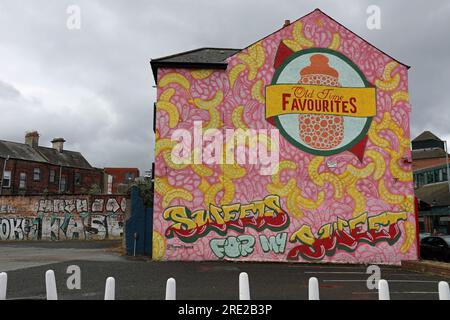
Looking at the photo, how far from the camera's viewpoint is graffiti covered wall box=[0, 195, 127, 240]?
28125 millimetres

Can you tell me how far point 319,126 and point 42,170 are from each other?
1422 inches

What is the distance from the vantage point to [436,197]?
3866 cm

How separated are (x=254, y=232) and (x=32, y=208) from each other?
69.4 ft

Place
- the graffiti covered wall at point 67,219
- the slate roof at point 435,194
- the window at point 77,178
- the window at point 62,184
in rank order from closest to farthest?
the graffiti covered wall at point 67,219 → the slate roof at point 435,194 → the window at point 62,184 → the window at point 77,178

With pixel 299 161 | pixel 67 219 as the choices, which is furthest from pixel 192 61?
pixel 67 219

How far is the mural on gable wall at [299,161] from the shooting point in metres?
14.8

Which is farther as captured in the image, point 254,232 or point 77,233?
point 77,233

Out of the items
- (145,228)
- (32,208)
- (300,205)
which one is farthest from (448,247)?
(32,208)

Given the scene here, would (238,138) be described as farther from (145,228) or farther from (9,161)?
(9,161)

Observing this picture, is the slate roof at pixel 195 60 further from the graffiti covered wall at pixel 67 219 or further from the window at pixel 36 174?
the window at pixel 36 174

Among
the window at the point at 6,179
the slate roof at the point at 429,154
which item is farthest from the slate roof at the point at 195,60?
the slate roof at the point at 429,154

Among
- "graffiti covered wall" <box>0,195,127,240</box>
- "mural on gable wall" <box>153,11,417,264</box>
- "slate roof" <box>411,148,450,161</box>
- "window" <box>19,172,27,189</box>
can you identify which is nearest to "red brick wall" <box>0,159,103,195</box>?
"window" <box>19,172,27,189</box>

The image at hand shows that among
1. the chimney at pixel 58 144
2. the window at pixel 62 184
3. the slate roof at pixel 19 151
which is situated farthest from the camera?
the chimney at pixel 58 144

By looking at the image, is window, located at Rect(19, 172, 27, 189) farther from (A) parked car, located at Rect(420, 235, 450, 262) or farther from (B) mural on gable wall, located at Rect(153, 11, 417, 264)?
(A) parked car, located at Rect(420, 235, 450, 262)
